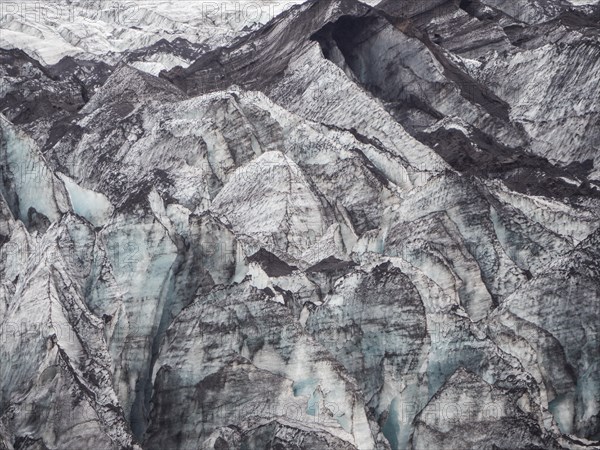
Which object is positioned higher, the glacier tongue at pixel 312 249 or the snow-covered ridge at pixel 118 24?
the snow-covered ridge at pixel 118 24

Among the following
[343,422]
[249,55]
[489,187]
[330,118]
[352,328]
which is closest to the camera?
[343,422]

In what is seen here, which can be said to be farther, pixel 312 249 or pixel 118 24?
pixel 118 24

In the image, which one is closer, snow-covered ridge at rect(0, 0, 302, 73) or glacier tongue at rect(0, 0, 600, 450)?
glacier tongue at rect(0, 0, 600, 450)

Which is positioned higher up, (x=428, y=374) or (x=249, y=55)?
(x=249, y=55)

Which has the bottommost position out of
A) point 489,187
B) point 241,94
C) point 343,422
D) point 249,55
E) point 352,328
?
point 343,422

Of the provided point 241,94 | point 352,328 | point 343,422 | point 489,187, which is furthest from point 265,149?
point 343,422

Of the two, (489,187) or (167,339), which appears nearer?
(167,339)

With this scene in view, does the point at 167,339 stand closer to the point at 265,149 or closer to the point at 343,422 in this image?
the point at 343,422

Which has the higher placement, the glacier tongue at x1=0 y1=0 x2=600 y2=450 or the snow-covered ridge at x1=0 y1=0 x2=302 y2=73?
the snow-covered ridge at x1=0 y1=0 x2=302 y2=73

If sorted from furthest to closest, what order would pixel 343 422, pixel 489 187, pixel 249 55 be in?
pixel 249 55 < pixel 489 187 < pixel 343 422

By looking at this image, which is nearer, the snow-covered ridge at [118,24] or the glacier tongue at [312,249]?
the glacier tongue at [312,249]

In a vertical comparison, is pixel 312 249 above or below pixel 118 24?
below
